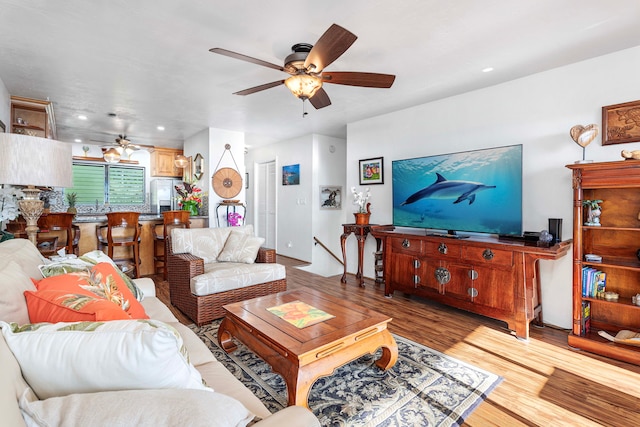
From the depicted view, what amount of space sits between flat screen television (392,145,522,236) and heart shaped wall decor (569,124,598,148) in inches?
16.9

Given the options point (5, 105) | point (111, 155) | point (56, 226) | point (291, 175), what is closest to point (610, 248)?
point (291, 175)

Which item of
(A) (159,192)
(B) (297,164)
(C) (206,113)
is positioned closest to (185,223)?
(C) (206,113)

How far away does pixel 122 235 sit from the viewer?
14.5 feet

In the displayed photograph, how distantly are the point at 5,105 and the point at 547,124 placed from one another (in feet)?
18.9

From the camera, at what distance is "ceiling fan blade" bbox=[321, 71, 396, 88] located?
7.45 ft

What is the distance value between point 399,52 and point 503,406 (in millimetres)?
2646

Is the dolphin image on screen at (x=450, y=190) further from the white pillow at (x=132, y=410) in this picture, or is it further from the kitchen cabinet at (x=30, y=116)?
the kitchen cabinet at (x=30, y=116)

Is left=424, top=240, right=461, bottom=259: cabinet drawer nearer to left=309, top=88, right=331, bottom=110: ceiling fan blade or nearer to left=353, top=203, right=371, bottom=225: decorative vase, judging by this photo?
left=353, top=203, right=371, bottom=225: decorative vase

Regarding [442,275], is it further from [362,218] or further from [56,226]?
[56,226]

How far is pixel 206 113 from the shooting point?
4.41m

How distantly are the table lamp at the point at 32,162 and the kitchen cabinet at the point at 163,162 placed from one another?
17.9ft

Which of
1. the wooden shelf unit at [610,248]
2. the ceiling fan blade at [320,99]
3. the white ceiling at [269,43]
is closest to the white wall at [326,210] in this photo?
the white ceiling at [269,43]

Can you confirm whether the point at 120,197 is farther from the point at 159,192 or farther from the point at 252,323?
the point at 252,323

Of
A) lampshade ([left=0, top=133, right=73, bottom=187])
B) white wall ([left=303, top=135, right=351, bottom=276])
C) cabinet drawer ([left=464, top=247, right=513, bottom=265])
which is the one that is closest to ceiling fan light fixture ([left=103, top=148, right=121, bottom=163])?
white wall ([left=303, top=135, right=351, bottom=276])
